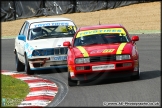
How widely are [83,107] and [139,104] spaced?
3.04ft

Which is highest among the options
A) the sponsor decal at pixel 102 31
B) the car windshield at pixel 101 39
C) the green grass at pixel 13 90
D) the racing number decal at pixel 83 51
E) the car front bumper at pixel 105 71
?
the sponsor decal at pixel 102 31

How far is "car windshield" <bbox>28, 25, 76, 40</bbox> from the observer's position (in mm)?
16016

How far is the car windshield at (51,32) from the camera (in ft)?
52.5

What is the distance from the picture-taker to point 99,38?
13523 mm

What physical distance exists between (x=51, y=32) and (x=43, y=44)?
2.77ft

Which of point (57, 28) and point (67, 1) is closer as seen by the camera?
point (57, 28)

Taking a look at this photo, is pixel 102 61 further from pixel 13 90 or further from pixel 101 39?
pixel 13 90

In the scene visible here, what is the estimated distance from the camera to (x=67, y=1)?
111ft

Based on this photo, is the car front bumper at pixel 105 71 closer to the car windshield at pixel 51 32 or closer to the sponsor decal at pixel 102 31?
the sponsor decal at pixel 102 31

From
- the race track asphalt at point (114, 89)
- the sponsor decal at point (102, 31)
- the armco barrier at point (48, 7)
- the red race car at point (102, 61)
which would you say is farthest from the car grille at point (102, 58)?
the armco barrier at point (48, 7)

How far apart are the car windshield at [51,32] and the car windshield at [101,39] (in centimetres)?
236

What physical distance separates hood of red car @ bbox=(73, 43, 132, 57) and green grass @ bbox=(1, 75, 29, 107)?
56.7 inches

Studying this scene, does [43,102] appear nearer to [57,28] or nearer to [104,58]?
[104,58]

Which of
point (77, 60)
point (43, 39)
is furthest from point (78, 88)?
point (43, 39)
